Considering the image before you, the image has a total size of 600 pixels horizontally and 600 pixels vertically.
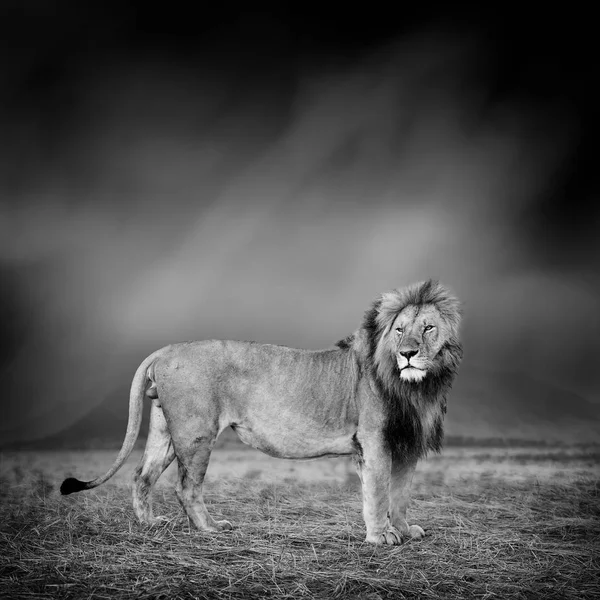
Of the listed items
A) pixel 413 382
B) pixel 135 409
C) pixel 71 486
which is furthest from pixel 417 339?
pixel 71 486

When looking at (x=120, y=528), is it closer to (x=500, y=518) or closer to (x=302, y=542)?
(x=302, y=542)

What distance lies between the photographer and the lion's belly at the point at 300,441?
5.89 metres

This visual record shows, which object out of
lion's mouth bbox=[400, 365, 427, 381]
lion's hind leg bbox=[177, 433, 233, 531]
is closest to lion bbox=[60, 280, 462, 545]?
lion's hind leg bbox=[177, 433, 233, 531]

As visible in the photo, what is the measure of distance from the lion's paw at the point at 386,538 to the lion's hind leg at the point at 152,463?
1.92 m

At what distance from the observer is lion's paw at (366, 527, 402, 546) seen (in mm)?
5496

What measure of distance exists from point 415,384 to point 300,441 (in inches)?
42.3

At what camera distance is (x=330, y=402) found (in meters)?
5.96

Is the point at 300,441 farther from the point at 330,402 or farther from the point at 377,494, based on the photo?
the point at 377,494

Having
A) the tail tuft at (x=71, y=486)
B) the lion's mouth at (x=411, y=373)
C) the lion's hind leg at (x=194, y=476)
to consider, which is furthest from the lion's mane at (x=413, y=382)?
the tail tuft at (x=71, y=486)

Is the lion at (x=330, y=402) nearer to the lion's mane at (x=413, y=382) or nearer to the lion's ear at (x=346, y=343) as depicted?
the lion's mane at (x=413, y=382)

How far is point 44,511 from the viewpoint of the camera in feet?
22.0

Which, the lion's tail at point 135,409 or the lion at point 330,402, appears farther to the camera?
the lion's tail at point 135,409

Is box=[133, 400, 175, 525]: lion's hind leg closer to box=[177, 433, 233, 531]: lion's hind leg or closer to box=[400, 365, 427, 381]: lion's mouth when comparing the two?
box=[177, 433, 233, 531]: lion's hind leg

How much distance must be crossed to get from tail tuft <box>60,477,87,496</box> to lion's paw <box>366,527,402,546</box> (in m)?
2.37
